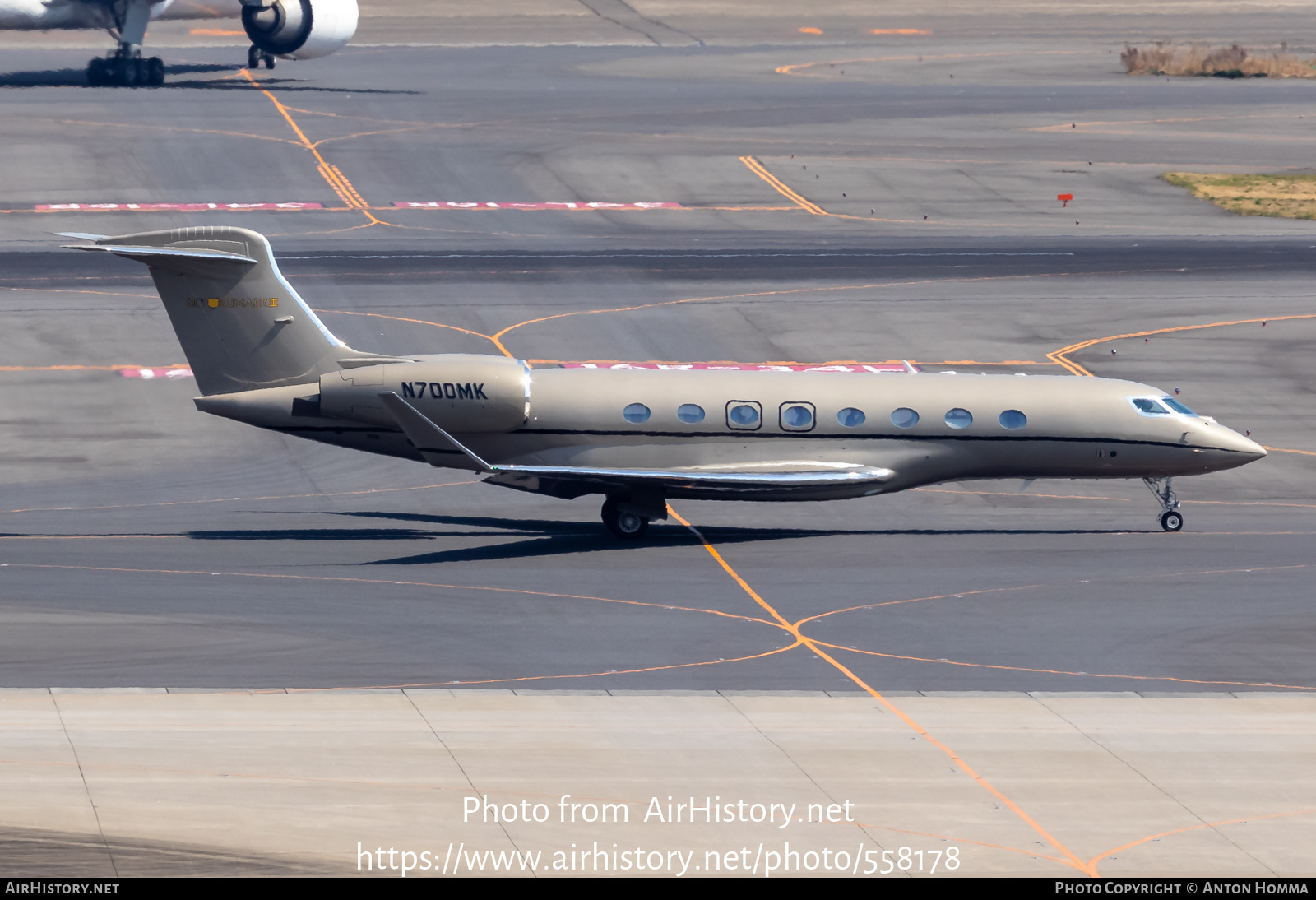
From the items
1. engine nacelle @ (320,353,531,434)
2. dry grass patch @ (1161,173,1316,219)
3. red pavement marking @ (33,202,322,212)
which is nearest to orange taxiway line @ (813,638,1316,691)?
engine nacelle @ (320,353,531,434)

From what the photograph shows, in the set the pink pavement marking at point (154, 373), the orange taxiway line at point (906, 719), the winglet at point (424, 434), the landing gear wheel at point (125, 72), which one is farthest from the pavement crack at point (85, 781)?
the landing gear wheel at point (125, 72)

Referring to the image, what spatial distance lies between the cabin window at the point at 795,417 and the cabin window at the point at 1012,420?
3.96m

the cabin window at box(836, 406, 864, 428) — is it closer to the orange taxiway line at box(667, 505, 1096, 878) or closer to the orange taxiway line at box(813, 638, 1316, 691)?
the orange taxiway line at box(667, 505, 1096, 878)

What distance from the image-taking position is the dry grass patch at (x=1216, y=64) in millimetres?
112188

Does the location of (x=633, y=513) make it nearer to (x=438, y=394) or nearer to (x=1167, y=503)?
(x=438, y=394)

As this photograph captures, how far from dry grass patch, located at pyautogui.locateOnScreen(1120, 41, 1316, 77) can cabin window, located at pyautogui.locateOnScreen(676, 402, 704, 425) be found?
8121cm

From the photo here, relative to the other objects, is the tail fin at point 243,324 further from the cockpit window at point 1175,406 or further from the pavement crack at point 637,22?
the pavement crack at point 637,22

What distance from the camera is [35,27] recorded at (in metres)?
A: 87.2

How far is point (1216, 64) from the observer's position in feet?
373

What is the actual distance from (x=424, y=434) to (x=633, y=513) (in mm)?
4688

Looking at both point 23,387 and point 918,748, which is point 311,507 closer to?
point 23,387

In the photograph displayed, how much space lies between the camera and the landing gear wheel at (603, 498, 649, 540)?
3853cm
